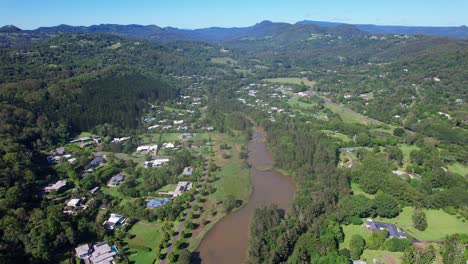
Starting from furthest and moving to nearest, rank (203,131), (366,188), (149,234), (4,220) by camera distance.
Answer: (203,131) → (366,188) → (149,234) → (4,220)

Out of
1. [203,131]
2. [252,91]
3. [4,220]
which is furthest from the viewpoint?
[252,91]

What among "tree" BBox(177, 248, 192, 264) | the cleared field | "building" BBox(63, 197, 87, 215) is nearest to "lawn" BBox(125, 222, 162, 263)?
"tree" BBox(177, 248, 192, 264)

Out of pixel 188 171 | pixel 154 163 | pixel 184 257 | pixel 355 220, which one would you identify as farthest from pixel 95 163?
pixel 355 220

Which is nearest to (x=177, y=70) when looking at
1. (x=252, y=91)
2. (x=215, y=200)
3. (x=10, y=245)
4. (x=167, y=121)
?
(x=252, y=91)

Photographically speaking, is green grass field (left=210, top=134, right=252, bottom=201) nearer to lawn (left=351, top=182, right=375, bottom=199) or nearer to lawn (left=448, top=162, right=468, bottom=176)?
lawn (left=351, top=182, right=375, bottom=199)

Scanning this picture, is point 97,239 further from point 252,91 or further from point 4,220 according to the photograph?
point 252,91

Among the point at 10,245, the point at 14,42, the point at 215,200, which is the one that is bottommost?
the point at 215,200

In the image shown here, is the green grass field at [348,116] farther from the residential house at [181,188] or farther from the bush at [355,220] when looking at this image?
the residential house at [181,188]

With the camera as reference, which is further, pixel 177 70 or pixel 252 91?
pixel 177 70
